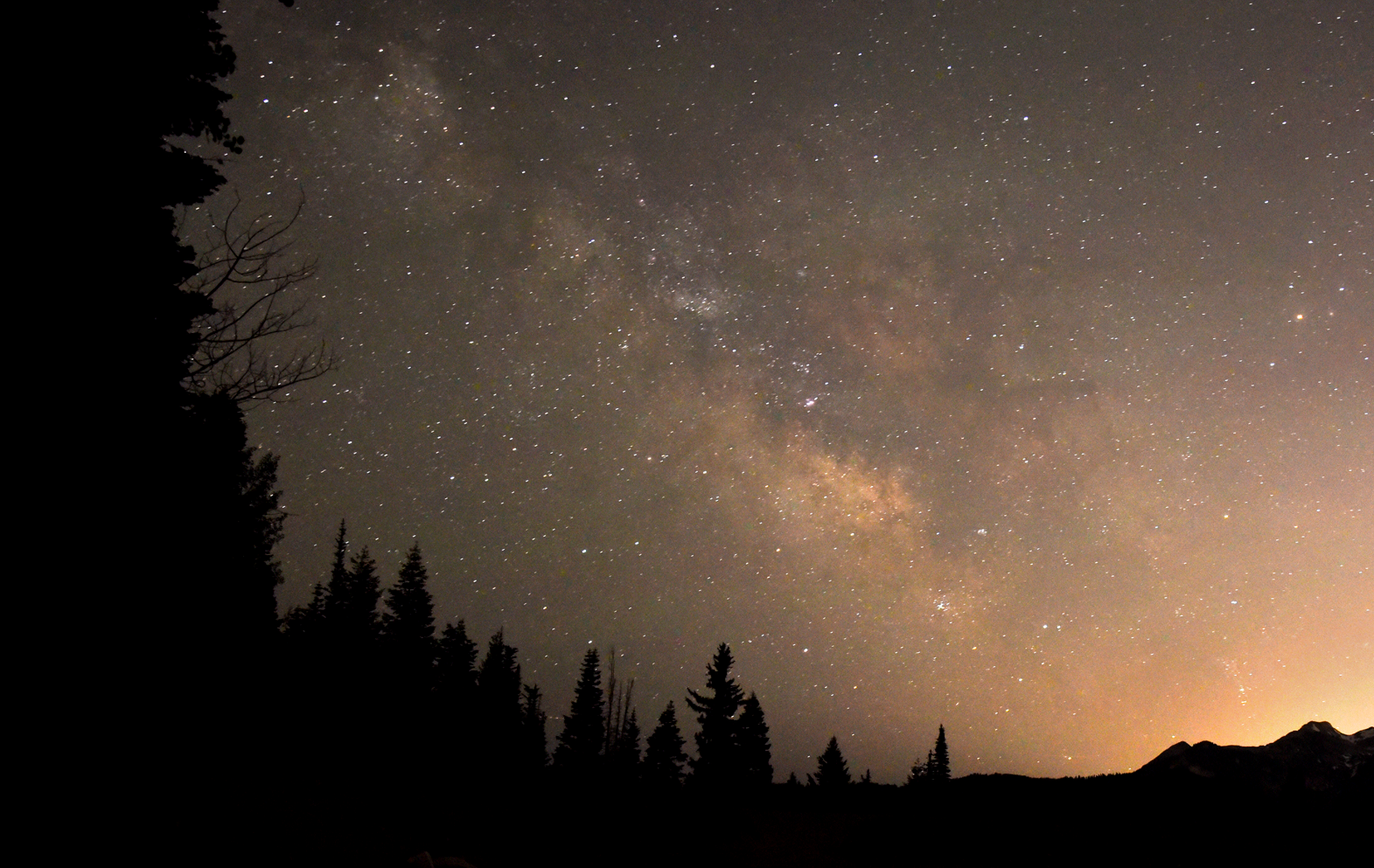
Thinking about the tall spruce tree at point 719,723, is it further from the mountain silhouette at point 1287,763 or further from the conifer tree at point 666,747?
the mountain silhouette at point 1287,763

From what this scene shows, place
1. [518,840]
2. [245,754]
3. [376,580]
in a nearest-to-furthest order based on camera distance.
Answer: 1. [245,754]
2. [518,840]
3. [376,580]

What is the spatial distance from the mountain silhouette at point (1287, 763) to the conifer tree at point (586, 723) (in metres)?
52.9

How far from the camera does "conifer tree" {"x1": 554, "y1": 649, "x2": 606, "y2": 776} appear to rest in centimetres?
7044

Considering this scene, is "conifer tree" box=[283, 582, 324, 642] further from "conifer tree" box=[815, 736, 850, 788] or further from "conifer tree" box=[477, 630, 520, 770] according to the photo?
"conifer tree" box=[815, 736, 850, 788]

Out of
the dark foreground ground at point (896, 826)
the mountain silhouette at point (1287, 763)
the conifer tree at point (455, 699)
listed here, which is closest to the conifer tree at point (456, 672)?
the conifer tree at point (455, 699)

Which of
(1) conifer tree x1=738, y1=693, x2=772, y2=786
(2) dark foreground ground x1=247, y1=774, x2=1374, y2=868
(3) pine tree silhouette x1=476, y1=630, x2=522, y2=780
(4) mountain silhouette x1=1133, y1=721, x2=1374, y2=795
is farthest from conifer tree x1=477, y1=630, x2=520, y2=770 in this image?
(4) mountain silhouette x1=1133, y1=721, x2=1374, y2=795

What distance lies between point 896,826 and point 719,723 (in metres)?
34.9

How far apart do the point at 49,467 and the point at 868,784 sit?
32.1m

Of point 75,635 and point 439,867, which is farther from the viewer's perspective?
point 439,867

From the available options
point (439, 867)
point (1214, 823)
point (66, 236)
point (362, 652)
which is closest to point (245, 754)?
point (439, 867)

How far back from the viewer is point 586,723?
71438mm

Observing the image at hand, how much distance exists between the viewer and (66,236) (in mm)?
10219

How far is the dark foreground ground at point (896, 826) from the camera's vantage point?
16422 mm

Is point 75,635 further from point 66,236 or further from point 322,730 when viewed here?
Result: point 322,730
